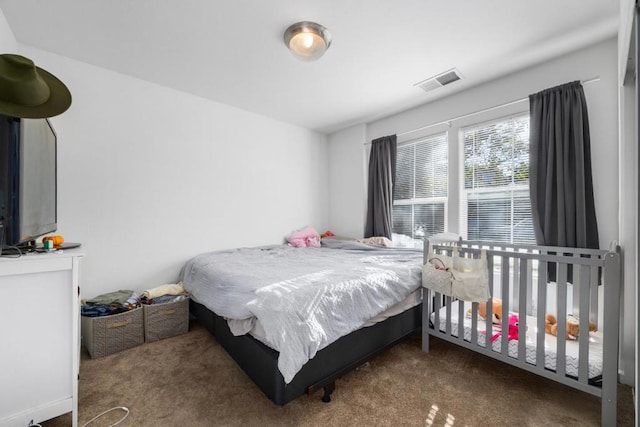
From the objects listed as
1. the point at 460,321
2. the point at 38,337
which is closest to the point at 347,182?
the point at 460,321

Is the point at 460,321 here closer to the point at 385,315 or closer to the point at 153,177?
the point at 385,315

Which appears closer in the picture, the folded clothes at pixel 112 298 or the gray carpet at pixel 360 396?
the gray carpet at pixel 360 396

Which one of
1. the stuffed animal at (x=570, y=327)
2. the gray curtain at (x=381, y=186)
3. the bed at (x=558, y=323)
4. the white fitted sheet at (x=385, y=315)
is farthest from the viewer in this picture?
the gray curtain at (x=381, y=186)

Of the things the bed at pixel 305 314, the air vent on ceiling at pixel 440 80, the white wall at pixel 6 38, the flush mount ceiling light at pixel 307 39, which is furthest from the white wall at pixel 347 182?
the white wall at pixel 6 38

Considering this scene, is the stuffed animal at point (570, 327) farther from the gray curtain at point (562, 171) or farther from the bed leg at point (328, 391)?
the bed leg at point (328, 391)

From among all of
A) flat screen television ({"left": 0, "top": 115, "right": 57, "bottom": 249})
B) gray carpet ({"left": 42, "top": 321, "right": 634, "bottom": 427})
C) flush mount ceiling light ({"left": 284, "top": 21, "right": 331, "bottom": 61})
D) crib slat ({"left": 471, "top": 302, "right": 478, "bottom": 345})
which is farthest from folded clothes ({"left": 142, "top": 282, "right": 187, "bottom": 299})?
crib slat ({"left": 471, "top": 302, "right": 478, "bottom": 345})

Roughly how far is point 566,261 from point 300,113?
306cm

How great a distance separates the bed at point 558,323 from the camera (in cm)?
130

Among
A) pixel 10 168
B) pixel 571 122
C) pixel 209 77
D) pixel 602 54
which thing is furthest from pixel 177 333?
pixel 602 54

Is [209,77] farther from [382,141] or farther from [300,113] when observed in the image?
[382,141]

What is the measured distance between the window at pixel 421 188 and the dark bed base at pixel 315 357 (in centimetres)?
150

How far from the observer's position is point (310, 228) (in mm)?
3912

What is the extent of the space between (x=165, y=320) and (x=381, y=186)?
2.81 meters

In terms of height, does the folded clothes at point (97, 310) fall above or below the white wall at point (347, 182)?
below
